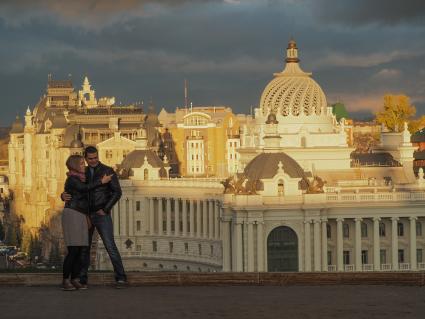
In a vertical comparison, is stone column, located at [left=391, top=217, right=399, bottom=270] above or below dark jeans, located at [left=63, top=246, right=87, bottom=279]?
above

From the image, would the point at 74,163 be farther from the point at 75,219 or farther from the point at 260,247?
the point at 260,247

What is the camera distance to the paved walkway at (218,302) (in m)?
35.2

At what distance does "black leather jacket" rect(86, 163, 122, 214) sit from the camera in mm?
38688

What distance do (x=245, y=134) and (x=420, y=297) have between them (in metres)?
92.3

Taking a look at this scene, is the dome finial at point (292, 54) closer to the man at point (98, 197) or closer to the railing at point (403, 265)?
the railing at point (403, 265)

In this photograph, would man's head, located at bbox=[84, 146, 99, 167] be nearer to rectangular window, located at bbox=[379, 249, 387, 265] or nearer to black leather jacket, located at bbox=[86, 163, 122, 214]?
black leather jacket, located at bbox=[86, 163, 122, 214]

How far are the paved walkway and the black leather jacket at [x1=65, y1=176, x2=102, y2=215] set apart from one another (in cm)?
195

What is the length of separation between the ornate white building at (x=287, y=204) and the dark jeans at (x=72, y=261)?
5934cm

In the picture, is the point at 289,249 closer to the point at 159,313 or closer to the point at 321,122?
the point at 321,122

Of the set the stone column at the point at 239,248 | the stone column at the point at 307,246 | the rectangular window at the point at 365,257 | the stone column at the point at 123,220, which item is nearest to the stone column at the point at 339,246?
the rectangular window at the point at 365,257

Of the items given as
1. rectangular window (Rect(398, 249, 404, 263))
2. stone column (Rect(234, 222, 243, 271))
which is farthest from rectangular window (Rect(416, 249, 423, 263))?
stone column (Rect(234, 222, 243, 271))

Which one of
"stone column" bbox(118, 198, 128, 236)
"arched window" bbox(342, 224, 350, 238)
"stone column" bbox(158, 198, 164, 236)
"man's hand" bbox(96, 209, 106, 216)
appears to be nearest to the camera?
"man's hand" bbox(96, 209, 106, 216)

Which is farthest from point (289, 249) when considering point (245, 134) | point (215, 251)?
point (245, 134)

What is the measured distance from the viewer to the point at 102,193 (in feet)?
127
